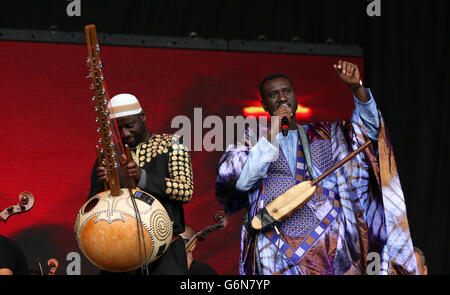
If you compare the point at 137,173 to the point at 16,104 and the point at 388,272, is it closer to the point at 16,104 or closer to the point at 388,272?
the point at 388,272

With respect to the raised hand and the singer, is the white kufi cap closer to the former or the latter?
the singer

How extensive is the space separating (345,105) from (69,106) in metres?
1.90

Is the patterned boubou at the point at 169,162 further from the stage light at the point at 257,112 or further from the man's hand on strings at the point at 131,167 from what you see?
the stage light at the point at 257,112

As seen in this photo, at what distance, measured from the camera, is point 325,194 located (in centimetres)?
412

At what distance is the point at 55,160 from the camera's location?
5480 mm

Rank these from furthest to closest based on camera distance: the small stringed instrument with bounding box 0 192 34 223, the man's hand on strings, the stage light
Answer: the stage light
the small stringed instrument with bounding box 0 192 34 223
the man's hand on strings

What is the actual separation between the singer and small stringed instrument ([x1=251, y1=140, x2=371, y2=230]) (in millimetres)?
86

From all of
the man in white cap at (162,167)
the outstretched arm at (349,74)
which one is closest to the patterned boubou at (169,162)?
the man in white cap at (162,167)

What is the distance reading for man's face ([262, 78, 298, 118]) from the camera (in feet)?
13.9

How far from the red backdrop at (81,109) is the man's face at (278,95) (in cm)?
135

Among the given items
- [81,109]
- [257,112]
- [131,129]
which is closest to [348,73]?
[131,129]

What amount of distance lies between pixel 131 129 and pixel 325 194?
1.01m

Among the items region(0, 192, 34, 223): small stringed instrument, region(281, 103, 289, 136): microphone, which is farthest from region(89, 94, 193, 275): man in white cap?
region(281, 103, 289, 136): microphone
